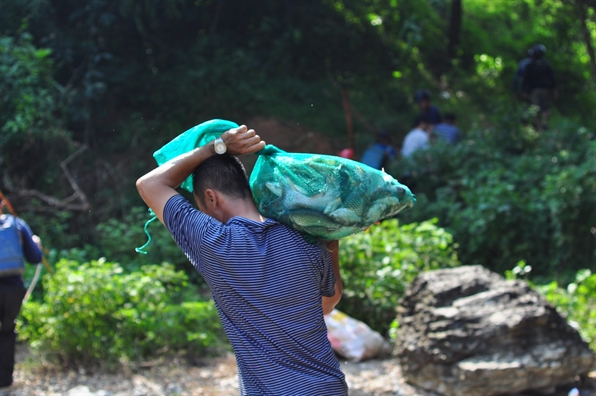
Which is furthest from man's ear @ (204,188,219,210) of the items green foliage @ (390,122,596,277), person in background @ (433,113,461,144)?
person in background @ (433,113,461,144)

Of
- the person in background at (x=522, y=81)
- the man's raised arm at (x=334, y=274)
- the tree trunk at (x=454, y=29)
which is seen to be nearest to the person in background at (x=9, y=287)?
the man's raised arm at (x=334, y=274)

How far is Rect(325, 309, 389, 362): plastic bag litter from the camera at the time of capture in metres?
5.45

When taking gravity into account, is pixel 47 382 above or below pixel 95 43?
below

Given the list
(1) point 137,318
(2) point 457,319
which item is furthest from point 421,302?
(1) point 137,318

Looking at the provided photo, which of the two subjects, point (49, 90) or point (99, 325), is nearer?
point (99, 325)

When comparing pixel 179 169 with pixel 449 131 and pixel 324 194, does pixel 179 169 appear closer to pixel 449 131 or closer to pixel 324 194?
pixel 324 194

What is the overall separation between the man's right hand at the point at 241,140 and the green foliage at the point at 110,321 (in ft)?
11.4

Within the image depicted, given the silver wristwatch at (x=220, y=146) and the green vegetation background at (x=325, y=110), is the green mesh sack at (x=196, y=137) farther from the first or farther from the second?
the green vegetation background at (x=325, y=110)

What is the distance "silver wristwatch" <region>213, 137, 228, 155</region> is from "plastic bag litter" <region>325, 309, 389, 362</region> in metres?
3.43

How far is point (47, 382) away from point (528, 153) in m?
6.26

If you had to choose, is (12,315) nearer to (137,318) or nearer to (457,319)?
(137,318)

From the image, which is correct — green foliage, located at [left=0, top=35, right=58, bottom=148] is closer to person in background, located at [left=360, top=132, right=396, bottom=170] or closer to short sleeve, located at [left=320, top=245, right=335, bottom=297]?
person in background, located at [left=360, top=132, right=396, bottom=170]

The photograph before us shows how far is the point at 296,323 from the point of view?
2189mm

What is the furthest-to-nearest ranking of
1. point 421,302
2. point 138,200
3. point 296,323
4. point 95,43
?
point 95,43 → point 138,200 → point 421,302 → point 296,323
